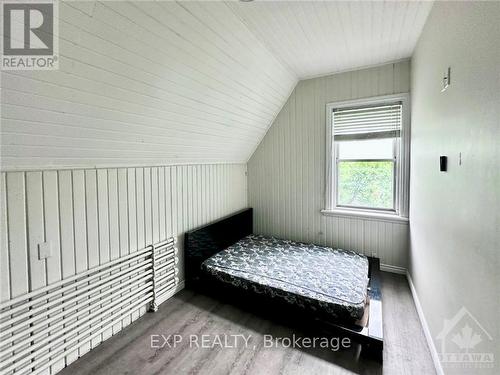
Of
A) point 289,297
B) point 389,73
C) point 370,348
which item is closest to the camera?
point 370,348

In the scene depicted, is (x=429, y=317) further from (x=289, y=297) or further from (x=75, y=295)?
(x=75, y=295)

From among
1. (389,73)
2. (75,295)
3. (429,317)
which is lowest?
(429,317)

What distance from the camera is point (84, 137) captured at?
5.49ft

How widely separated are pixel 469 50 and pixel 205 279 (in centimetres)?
275

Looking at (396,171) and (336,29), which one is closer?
(336,29)

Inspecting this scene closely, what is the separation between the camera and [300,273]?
2.51 meters

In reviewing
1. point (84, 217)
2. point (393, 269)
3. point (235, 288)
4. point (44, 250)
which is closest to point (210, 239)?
point (235, 288)

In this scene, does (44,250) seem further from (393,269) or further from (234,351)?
(393,269)

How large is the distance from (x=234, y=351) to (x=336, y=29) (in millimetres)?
2859

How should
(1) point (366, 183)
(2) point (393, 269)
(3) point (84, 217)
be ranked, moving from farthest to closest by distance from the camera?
1. (1) point (366, 183)
2. (2) point (393, 269)
3. (3) point (84, 217)

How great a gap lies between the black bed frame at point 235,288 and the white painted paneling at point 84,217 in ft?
0.56

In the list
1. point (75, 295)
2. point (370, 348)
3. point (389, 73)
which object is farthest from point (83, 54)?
point (389, 73)

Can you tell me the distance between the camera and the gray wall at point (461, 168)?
3.29 ft

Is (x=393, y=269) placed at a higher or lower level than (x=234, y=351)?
higher
